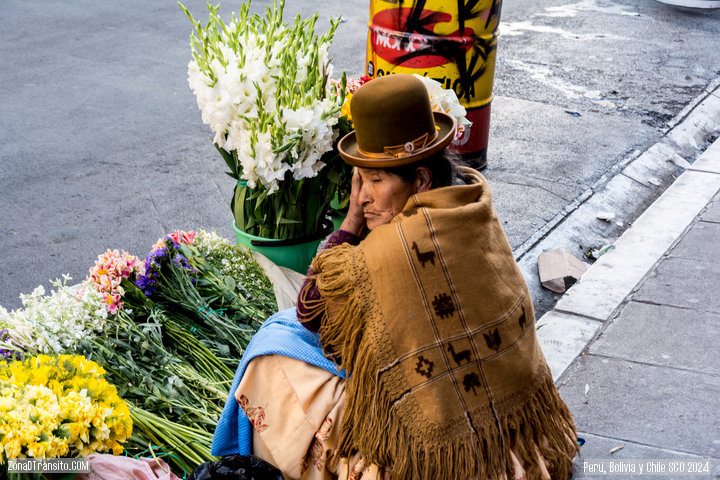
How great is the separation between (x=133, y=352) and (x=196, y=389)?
0.85 feet

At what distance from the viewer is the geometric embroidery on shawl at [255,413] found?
2086mm

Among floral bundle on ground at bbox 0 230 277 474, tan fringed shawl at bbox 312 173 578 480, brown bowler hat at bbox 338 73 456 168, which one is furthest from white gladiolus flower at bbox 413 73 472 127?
floral bundle on ground at bbox 0 230 277 474

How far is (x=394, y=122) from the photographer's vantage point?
194 cm

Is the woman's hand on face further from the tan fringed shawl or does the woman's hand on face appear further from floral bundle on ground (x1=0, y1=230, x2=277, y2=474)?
floral bundle on ground (x1=0, y1=230, x2=277, y2=474)

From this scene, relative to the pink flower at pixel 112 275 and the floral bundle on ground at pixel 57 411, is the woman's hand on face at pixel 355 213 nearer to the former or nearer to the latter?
the floral bundle on ground at pixel 57 411

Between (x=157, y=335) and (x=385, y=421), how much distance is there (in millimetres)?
1069

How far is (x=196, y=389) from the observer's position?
2.59m

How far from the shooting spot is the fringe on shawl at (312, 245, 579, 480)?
1872 mm

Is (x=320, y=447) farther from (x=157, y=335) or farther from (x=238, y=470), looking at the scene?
(x=157, y=335)

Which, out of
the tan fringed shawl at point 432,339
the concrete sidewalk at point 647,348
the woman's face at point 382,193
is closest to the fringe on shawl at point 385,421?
the tan fringed shawl at point 432,339

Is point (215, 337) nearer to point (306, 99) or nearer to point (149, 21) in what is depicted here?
point (306, 99)


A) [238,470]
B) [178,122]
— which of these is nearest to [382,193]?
[238,470]

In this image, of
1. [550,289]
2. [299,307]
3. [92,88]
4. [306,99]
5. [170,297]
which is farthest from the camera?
[92,88]

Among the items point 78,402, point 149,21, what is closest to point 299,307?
point 78,402
